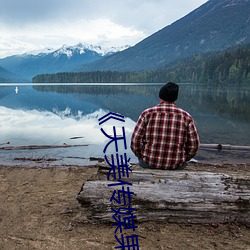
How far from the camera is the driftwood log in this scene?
548 centimetres

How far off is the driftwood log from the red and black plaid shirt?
0.38 metres

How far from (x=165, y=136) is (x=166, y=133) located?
0.06m

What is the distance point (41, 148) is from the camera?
16.8m

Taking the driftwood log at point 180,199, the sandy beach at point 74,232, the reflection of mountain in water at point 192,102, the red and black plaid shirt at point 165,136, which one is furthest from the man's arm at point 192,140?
the reflection of mountain in water at point 192,102

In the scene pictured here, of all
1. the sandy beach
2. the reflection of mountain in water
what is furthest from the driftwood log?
the reflection of mountain in water

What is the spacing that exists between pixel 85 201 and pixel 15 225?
1.49 meters

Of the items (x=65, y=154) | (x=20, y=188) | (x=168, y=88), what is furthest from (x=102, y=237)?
(x=65, y=154)

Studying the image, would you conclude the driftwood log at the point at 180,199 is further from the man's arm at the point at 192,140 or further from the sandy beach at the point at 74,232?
the man's arm at the point at 192,140

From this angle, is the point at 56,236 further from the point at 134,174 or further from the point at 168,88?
the point at 168,88

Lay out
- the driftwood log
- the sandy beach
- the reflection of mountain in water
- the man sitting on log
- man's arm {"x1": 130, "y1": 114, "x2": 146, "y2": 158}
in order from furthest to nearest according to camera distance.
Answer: the reflection of mountain in water < man's arm {"x1": 130, "y1": 114, "x2": 146, "y2": 158} < the man sitting on log < the driftwood log < the sandy beach

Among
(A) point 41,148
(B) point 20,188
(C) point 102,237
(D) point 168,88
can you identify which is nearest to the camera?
(C) point 102,237

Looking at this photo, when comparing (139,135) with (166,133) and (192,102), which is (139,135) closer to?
(166,133)

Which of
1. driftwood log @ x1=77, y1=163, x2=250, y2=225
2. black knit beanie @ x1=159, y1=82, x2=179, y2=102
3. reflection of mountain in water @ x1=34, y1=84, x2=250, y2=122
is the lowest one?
reflection of mountain in water @ x1=34, y1=84, x2=250, y2=122

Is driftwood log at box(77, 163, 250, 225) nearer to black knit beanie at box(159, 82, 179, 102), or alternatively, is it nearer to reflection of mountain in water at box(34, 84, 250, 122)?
black knit beanie at box(159, 82, 179, 102)
